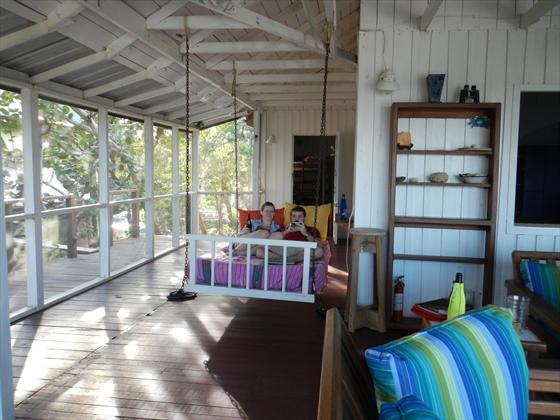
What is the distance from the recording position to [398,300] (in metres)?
3.76

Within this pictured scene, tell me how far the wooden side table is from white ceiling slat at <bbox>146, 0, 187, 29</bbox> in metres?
2.31

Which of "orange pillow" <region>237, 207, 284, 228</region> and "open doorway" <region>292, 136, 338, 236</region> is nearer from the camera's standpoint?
"orange pillow" <region>237, 207, 284, 228</region>

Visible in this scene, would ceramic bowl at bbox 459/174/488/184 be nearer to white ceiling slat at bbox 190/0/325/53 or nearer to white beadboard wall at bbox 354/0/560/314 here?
white beadboard wall at bbox 354/0/560/314

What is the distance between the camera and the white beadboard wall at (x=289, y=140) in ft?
26.8

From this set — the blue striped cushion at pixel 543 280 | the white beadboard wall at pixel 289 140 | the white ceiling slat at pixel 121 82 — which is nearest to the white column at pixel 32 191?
the white ceiling slat at pixel 121 82

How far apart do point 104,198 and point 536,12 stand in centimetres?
473

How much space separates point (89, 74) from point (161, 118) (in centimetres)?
227

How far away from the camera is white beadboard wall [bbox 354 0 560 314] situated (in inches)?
142

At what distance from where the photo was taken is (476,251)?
381 centimetres

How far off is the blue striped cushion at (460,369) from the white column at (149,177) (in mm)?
5676

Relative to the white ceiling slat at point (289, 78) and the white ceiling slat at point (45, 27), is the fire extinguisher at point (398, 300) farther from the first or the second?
the white ceiling slat at point (45, 27)

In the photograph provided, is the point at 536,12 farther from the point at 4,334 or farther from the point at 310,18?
the point at 4,334

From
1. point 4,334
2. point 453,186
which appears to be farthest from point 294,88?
point 4,334

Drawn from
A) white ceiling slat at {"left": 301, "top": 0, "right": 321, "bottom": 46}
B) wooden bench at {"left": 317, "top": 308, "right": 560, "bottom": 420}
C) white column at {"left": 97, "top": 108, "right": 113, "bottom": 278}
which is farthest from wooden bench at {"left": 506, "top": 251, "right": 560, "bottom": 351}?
white column at {"left": 97, "top": 108, "right": 113, "bottom": 278}
